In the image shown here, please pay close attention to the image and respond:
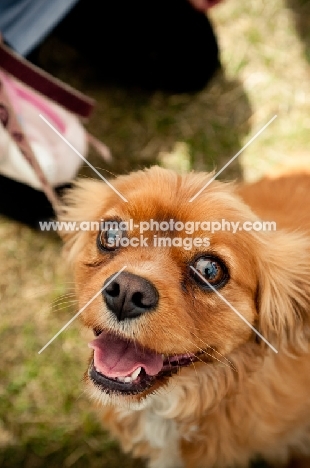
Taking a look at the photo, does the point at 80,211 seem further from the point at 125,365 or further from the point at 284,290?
the point at 284,290

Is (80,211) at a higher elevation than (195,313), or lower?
higher

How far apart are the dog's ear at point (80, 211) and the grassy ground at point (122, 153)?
0.62 m

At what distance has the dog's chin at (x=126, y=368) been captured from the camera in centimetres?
150

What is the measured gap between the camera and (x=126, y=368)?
1.50m

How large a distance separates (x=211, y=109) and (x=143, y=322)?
2.25 meters

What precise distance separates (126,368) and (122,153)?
1895mm

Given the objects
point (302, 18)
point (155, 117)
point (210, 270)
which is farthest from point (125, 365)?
point (302, 18)

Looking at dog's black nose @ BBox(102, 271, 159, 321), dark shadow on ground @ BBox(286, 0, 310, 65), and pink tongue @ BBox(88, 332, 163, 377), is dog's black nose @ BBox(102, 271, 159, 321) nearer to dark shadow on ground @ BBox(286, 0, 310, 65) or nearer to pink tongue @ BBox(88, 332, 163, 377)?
pink tongue @ BBox(88, 332, 163, 377)

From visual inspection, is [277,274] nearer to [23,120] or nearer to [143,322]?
[143,322]

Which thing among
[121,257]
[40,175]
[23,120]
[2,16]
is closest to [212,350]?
[121,257]

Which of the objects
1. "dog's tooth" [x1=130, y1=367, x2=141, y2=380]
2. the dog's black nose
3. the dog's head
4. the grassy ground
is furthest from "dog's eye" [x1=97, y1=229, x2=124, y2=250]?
Result: the grassy ground

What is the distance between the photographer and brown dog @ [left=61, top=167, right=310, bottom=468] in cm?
140

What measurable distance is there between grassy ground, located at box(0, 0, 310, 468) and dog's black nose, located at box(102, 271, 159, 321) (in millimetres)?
1213

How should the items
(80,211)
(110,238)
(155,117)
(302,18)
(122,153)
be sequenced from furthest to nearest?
(302,18) < (155,117) < (122,153) < (80,211) < (110,238)
